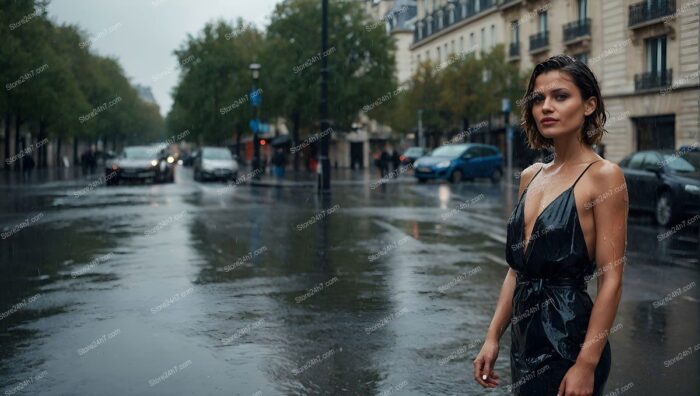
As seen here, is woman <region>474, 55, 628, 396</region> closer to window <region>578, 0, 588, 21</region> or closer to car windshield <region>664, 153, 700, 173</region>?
car windshield <region>664, 153, 700, 173</region>

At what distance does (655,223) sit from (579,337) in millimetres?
14886

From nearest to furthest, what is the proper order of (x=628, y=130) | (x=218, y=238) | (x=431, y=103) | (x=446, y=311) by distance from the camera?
(x=446, y=311), (x=218, y=238), (x=628, y=130), (x=431, y=103)

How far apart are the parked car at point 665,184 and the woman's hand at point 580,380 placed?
1345 centimetres

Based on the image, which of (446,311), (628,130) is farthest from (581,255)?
(628,130)

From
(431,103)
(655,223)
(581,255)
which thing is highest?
(431,103)

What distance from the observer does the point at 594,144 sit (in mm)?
2562

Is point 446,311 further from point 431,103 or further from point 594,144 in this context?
point 431,103

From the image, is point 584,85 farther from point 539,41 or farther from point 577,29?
point 539,41

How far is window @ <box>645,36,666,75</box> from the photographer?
34.8 meters

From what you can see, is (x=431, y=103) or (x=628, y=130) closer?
(x=628, y=130)

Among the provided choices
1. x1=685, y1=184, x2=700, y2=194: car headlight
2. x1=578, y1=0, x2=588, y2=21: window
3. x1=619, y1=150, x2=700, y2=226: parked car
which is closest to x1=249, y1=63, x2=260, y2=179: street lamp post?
x1=578, y1=0, x2=588, y2=21: window

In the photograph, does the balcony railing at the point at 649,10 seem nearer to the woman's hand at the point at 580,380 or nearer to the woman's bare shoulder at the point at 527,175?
the woman's bare shoulder at the point at 527,175

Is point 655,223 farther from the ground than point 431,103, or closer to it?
closer to it

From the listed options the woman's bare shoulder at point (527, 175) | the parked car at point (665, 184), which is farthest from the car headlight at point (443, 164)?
the woman's bare shoulder at point (527, 175)
